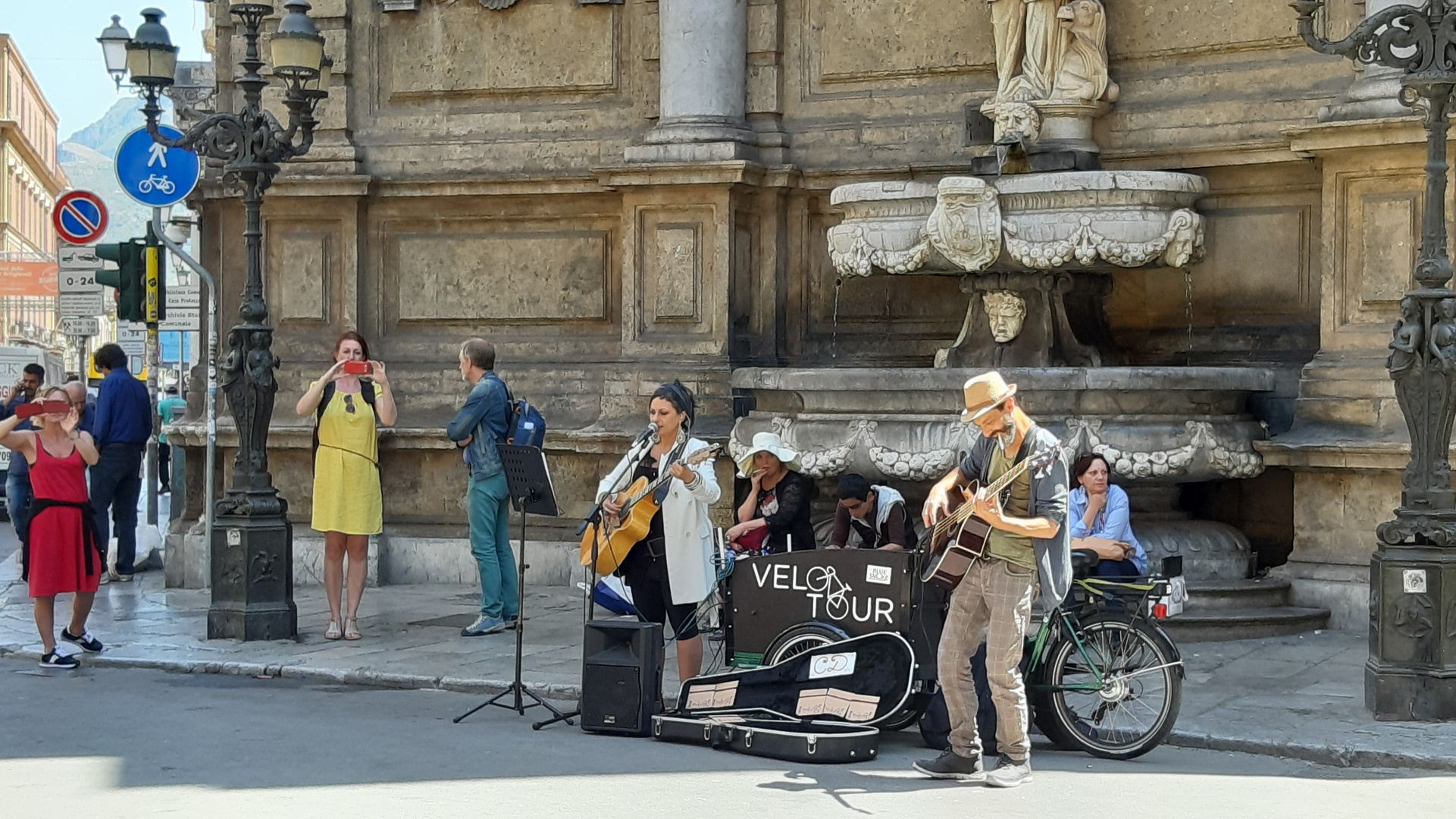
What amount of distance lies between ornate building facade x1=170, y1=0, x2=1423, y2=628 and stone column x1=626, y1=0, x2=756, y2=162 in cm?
2

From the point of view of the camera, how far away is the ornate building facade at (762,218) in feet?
40.8

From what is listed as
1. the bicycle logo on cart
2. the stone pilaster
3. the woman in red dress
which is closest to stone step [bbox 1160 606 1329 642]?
the stone pilaster

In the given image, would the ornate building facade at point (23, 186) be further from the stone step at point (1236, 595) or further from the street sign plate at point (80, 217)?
the stone step at point (1236, 595)

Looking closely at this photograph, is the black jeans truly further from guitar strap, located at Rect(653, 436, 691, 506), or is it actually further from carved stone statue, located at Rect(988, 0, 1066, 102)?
guitar strap, located at Rect(653, 436, 691, 506)

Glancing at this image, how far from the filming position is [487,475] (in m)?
12.4

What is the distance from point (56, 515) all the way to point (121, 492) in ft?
16.4

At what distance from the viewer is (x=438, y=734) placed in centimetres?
891

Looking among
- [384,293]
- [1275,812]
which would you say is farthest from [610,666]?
[384,293]

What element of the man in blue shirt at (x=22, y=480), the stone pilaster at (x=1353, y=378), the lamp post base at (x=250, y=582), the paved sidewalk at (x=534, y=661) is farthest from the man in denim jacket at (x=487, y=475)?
the man in blue shirt at (x=22, y=480)

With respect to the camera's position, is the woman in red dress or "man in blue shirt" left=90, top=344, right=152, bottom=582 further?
"man in blue shirt" left=90, top=344, right=152, bottom=582

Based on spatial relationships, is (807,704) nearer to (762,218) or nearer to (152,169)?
(762,218)

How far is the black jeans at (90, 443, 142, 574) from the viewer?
51.5 ft

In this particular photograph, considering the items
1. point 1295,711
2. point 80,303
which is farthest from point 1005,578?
point 80,303

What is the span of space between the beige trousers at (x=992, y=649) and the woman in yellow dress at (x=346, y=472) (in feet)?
16.5
